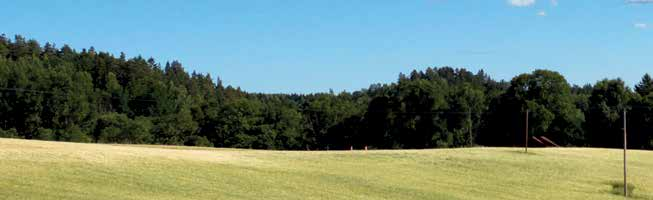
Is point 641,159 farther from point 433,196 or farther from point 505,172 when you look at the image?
point 433,196

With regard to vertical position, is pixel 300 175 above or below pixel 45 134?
below

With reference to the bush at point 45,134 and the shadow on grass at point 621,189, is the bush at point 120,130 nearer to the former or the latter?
the bush at point 45,134

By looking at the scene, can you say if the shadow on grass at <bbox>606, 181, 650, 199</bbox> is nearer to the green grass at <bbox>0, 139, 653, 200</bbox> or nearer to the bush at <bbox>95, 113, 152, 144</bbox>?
the green grass at <bbox>0, 139, 653, 200</bbox>

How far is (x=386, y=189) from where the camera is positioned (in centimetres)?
3094

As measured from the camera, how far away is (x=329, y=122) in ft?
458

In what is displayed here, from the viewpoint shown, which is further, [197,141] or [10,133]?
[197,141]

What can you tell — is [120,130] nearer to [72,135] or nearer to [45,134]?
[72,135]

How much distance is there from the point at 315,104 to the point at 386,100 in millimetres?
32278

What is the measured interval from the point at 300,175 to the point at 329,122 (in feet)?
348

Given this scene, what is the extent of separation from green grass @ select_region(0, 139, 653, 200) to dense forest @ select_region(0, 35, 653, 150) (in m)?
50.7

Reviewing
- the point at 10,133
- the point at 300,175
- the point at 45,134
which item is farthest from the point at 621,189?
the point at 10,133

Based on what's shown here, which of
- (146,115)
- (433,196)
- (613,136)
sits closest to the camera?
(433,196)

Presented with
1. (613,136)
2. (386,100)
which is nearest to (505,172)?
(613,136)

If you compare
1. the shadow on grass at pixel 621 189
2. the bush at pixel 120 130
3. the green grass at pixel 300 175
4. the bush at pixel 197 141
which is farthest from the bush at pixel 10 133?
the shadow on grass at pixel 621 189
